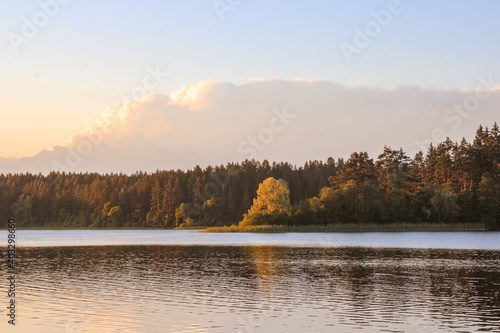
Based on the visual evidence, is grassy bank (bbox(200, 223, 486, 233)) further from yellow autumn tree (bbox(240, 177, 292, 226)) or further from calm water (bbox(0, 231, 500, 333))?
calm water (bbox(0, 231, 500, 333))

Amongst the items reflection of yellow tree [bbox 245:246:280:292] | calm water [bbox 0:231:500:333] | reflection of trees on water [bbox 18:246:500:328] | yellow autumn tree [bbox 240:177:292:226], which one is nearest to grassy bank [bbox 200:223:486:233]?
yellow autumn tree [bbox 240:177:292:226]

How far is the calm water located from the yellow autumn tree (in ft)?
277

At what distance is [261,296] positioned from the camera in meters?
36.5

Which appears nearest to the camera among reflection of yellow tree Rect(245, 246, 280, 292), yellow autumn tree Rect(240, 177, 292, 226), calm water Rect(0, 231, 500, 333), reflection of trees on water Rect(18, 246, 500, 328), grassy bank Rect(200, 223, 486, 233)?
calm water Rect(0, 231, 500, 333)

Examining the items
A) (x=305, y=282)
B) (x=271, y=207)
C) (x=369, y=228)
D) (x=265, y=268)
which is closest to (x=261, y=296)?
(x=305, y=282)

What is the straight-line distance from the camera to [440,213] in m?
153

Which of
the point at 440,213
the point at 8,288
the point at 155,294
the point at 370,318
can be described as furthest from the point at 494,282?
the point at 440,213

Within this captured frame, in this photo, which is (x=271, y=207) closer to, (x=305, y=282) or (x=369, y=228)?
(x=369, y=228)

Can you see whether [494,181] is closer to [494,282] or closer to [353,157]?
[353,157]

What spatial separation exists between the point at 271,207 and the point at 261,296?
111 meters

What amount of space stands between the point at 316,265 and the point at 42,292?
27578 millimetres

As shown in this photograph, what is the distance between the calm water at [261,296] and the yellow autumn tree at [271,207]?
84530 mm

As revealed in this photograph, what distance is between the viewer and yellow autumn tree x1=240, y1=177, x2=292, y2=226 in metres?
147

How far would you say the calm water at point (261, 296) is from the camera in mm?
27672
